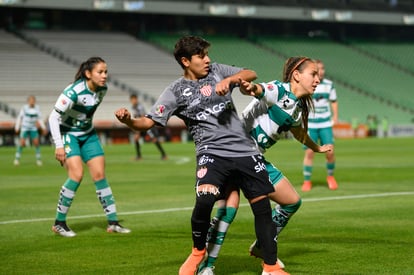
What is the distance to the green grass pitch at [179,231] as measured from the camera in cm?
811

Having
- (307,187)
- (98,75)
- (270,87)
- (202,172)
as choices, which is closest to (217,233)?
(202,172)

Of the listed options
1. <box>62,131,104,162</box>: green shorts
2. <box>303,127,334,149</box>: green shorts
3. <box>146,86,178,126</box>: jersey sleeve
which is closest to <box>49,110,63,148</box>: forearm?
<box>62,131,104,162</box>: green shorts

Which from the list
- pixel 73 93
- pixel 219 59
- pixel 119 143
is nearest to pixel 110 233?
pixel 73 93

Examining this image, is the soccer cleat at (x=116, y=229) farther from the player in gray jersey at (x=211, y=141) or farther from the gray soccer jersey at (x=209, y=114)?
the gray soccer jersey at (x=209, y=114)

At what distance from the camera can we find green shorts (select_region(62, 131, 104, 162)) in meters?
11.0

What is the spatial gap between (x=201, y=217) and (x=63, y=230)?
3.98m

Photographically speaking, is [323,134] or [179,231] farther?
[323,134]

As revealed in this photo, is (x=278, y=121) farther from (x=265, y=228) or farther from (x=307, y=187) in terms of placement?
(x=307, y=187)

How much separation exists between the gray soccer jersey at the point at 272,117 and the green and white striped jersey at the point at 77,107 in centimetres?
374

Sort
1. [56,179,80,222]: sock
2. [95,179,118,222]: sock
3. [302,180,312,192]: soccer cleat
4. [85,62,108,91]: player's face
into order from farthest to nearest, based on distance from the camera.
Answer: [302,180,312,192]: soccer cleat → [95,179,118,222]: sock → [56,179,80,222]: sock → [85,62,108,91]: player's face

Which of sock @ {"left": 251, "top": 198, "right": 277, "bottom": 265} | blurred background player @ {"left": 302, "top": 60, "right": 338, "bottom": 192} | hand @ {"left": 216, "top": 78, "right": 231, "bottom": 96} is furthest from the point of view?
blurred background player @ {"left": 302, "top": 60, "right": 338, "bottom": 192}

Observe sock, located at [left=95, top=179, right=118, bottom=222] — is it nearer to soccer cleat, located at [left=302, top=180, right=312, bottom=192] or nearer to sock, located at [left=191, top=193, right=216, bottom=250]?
sock, located at [left=191, top=193, right=216, bottom=250]

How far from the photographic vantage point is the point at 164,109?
7227 mm

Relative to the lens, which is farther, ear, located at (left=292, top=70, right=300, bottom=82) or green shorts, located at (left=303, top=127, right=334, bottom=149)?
Answer: green shorts, located at (left=303, top=127, right=334, bottom=149)
